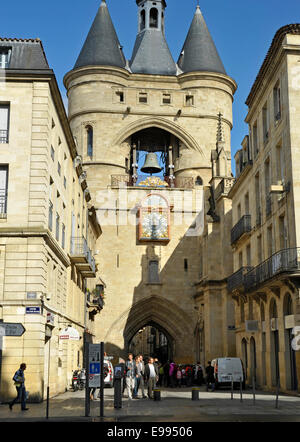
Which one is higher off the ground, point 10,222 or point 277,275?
point 10,222

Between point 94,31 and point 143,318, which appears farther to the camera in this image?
point 94,31

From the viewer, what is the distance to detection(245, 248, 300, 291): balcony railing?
1988 cm

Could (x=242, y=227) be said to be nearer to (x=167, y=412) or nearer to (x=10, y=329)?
(x=167, y=412)

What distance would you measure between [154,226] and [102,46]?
14361mm

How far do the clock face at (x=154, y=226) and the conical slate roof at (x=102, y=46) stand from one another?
38.7ft

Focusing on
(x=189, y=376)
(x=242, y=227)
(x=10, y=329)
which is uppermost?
(x=242, y=227)

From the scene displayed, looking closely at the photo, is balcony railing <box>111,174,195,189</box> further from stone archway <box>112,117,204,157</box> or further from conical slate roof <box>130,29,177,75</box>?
conical slate roof <box>130,29,177,75</box>

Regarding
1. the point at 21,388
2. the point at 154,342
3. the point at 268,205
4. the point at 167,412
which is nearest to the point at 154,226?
the point at 268,205

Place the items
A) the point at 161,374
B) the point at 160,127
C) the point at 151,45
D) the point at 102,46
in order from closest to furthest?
1. the point at 161,374
2. the point at 160,127
3. the point at 102,46
4. the point at 151,45

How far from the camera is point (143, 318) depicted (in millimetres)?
42562

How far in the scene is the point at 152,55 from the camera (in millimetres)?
49562
